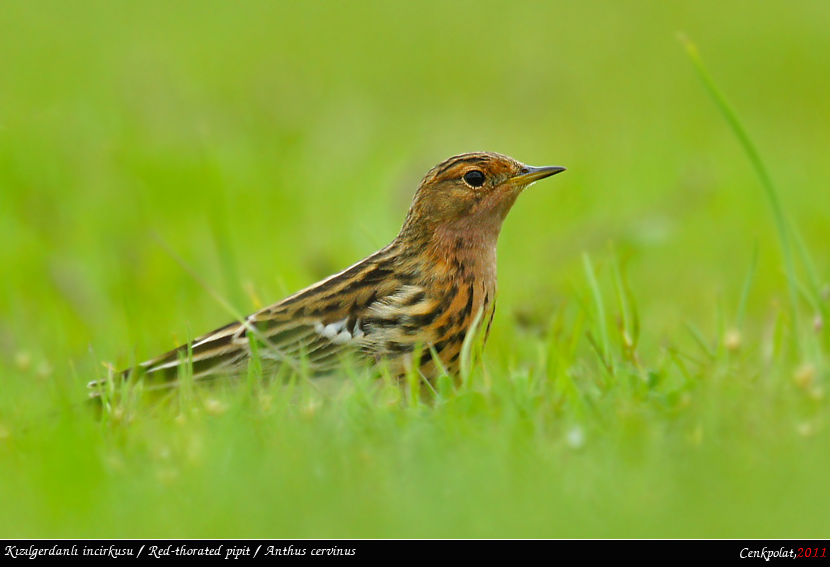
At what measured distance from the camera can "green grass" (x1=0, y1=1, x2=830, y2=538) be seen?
472 cm

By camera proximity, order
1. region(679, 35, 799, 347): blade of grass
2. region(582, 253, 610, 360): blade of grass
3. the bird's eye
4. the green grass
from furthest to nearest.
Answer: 1. the bird's eye
2. region(679, 35, 799, 347): blade of grass
3. region(582, 253, 610, 360): blade of grass
4. the green grass

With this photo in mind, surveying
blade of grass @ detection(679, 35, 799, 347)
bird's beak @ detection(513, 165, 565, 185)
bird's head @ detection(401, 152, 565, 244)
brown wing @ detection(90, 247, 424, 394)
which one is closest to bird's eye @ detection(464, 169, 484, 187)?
bird's head @ detection(401, 152, 565, 244)

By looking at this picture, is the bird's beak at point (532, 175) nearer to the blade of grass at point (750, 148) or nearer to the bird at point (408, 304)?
the bird at point (408, 304)

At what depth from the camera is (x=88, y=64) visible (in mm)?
21688

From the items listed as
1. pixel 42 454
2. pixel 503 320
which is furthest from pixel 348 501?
pixel 503 320

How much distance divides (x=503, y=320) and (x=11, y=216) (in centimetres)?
546

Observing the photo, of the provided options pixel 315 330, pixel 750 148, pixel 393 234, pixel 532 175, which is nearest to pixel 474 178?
pixel 532 175

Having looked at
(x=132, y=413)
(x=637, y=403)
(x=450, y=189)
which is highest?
(x=450, y=189)

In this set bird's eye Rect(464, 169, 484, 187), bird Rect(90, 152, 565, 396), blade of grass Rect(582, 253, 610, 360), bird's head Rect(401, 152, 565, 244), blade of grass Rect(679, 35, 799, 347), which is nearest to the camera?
blade of grass Rect(582, 253, 610, 360)

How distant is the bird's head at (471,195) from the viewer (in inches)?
285

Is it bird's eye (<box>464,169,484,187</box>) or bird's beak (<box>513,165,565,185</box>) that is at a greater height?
bird's eye (<box>464,169,484,187</box>)

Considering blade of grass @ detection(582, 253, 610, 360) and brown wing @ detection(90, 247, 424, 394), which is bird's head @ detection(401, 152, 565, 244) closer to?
brown wing @ detection(90, 247, 424, 394)

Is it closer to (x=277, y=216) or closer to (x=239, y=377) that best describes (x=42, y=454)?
(x=239, y=377)

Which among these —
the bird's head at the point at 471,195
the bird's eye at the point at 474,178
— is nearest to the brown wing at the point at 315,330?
the bird's head at the point at 471,195
